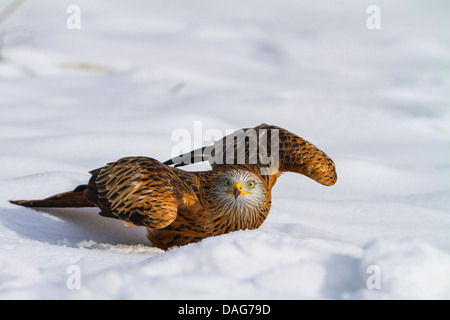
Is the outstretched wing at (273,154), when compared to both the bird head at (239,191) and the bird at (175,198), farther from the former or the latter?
the bird head at (239,191)

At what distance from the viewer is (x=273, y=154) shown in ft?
11.8

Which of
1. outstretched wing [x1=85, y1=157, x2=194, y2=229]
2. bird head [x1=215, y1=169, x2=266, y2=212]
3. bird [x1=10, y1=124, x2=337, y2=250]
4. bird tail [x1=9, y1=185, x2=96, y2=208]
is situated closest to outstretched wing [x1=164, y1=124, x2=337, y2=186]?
bird [x1=10, y1=124, x2=337, y2=250]

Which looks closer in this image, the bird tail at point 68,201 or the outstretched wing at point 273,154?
the bird tail at point 68,201

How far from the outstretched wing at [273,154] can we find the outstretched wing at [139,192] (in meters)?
0.49

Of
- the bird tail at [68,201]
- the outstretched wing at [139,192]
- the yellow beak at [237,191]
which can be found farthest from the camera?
the bird tail at [68,201]

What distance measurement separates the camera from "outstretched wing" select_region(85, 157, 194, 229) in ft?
9.37

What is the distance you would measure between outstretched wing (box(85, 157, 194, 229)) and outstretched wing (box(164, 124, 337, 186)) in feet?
1.62

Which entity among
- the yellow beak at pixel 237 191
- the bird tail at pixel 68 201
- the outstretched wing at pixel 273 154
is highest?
the outstretched wing at pixel 273 154

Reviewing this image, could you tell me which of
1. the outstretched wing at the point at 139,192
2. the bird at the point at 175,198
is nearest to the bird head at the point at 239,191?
the bird at the point at 175,198

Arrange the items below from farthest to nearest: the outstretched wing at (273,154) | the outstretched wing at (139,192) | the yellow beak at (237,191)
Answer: the outstretched wing at (273,154), the yellow beak at (237,191), the outstretched wing at (139,192)

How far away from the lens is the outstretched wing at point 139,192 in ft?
9.37

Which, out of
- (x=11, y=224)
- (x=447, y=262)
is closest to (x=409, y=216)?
(x=447, y=262)

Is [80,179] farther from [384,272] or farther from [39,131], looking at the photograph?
[384,272]

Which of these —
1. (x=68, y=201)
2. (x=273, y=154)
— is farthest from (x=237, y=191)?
(x=68, y=201)
